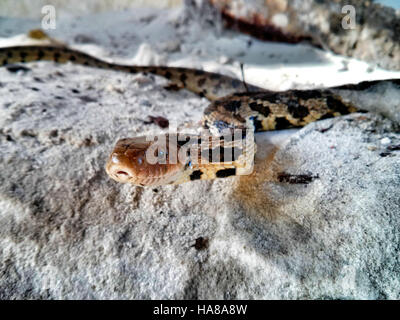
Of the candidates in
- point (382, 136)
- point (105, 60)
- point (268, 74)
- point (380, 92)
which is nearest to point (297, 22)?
point (268, 74)

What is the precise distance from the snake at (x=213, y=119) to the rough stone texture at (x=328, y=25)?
2.88 ft

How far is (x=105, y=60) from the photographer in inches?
150

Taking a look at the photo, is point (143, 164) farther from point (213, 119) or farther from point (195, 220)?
point (213, 119)

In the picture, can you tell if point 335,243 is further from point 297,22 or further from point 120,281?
point 297,22

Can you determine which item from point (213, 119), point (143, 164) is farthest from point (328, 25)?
point (143, 164)

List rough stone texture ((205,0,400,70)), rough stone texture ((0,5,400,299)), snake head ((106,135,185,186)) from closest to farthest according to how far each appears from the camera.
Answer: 1. rough stone texture ((0,5,400,299))
2. snake head ((106,135,185,186))
3. rough stone texture ((205,0,400,70))

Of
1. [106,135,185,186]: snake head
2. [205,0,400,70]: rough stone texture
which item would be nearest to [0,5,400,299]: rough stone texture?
[106,135,185,186]: snake head

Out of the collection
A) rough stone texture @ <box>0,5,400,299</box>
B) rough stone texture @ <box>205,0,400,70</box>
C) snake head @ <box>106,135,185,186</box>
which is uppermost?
rough stone texture @ <box>205,0,400,70</box>

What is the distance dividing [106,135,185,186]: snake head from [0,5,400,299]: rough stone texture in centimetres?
13

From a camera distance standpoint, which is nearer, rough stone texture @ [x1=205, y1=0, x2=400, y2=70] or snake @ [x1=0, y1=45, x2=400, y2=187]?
snake @ [x1=0, y1=45, x2=400, y2=187]

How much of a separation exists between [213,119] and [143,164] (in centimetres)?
85

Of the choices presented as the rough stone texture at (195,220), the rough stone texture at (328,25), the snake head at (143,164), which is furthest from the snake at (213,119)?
the rough stone texture at (328,25)

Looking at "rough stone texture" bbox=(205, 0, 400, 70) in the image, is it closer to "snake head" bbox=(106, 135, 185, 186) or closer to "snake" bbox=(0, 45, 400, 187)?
"snake" bbox=(0, 45, 400, 187)

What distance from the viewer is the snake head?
1.43m
